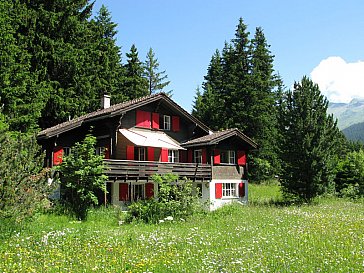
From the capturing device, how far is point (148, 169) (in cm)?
2406

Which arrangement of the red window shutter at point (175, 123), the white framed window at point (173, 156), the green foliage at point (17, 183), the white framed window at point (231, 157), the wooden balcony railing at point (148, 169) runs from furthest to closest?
the white framed window at point (231, 157)
the red window shutter at point (175, 123)
the white framed window at point (173, 156)
the wooden balcony railing at point (148, 169)
the green foliage at point (17, 183)

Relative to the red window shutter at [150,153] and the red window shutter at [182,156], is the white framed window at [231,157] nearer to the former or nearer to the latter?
the red window shutter at [182,156]

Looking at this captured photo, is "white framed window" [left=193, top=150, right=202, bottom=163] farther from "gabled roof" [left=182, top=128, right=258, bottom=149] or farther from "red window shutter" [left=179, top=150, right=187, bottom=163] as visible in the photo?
"gabled roof" [left=182, top=128, right=258, bottom=149]

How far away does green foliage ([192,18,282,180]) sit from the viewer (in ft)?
143

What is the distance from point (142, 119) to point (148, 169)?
5012 millimetres

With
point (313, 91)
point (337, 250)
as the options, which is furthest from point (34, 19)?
point (337, 250)

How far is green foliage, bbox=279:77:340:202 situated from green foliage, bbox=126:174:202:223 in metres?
10.1

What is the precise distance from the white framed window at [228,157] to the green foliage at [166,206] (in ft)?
26.6

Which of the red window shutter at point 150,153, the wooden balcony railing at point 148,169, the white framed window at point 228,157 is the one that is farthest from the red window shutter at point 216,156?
the red window shutter at point 150,153

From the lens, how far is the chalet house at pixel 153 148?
24516 mm

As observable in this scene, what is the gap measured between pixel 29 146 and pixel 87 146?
6474 mm

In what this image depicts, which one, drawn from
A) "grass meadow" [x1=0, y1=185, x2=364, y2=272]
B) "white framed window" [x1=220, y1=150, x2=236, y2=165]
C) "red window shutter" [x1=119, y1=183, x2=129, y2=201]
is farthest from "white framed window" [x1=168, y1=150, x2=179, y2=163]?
"grass meadow" [x1=0, y1=185, x2=364, y2=272]

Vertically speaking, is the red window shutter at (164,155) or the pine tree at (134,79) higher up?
the pine tree at (134,79)

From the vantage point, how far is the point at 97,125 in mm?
27000
